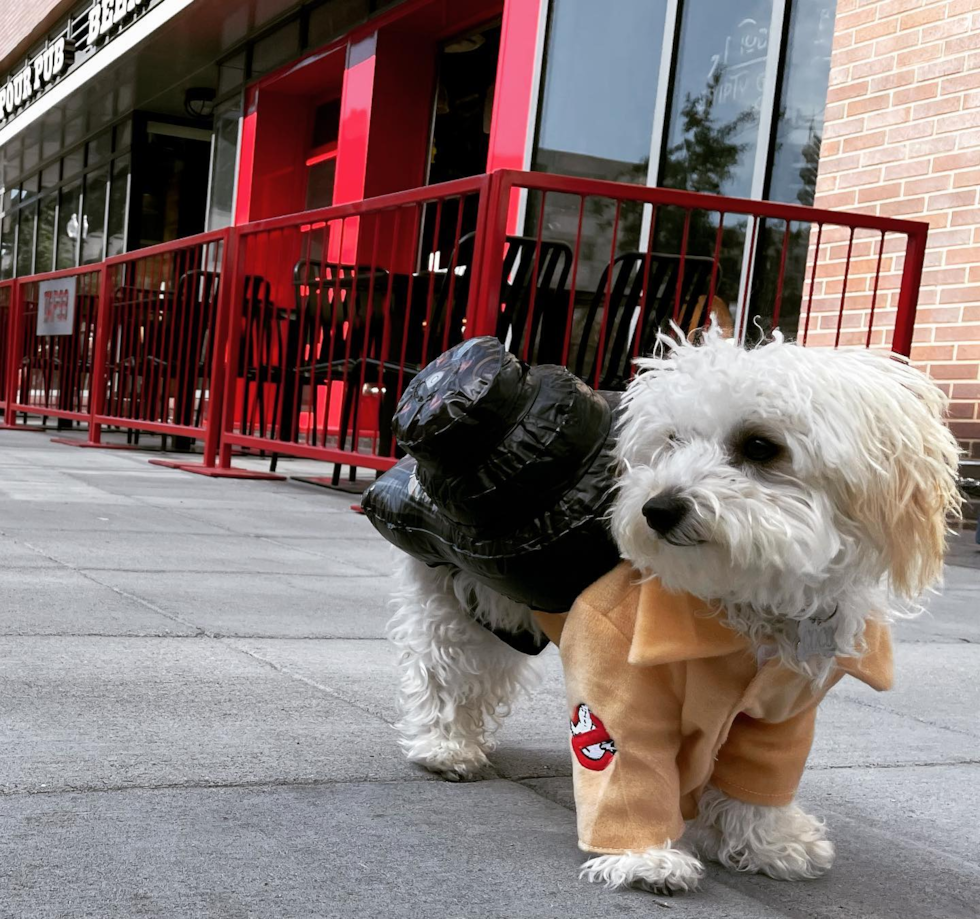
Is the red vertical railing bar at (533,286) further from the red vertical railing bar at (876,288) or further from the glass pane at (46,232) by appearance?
the glass pane at (46,232)

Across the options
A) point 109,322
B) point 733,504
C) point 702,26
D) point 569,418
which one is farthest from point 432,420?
point 109,322

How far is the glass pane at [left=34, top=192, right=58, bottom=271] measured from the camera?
2395 cm

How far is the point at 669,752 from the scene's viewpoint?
6.72 feet

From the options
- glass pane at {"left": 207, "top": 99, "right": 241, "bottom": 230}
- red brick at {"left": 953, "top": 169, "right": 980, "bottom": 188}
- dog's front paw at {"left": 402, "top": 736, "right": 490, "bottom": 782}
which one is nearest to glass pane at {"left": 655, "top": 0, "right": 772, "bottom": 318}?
red brick at {"left": 953, "top": 169, "right": 980, "bottom": 188}

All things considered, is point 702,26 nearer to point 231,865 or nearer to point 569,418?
point 569,418

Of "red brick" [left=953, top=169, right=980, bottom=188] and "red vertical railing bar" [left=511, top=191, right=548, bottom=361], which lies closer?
"red vertical railing bar" [left=511, top=191, right=548, bottom=361]

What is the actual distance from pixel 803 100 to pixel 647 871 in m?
6.97

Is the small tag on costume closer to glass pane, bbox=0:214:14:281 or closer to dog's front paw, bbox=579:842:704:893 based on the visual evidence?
dog's front paw, bbox=579:842:704:893

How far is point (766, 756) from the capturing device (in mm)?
2135

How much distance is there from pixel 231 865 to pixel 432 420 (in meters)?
0.83

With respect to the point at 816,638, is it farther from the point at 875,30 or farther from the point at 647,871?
the point at 875,30

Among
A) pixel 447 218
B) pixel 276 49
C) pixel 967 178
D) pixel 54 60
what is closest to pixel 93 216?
pixel 54 60

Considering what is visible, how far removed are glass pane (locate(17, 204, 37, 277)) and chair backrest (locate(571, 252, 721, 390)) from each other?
70.5 ft

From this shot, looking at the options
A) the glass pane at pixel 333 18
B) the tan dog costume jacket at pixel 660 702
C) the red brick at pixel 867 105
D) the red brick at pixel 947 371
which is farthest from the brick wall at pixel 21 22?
the tan dog costume jacket at pixel 660 702
